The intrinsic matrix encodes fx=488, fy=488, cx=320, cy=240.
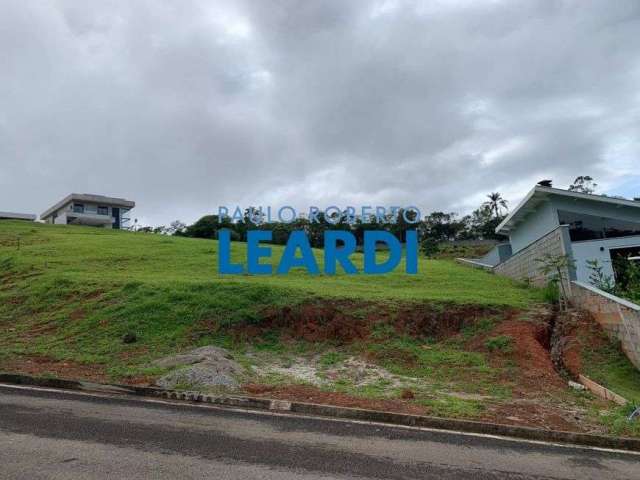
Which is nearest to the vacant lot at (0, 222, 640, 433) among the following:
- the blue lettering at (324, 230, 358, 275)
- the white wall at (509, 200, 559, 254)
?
the blue lettering at (324, 230, 358, 275)

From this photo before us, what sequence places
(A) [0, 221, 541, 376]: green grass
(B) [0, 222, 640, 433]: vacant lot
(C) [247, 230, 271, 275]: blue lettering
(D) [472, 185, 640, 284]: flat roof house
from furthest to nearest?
1. (D) [472, 185, 640, 284]: flat roof house
2. (C) [247, 230, 271, 275]: blue lettering
3. (A) [0, 221, 541, 376]: green grass
4. (B) [0, 222, 640, 433]: vacant lot

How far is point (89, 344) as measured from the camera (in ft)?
35.9

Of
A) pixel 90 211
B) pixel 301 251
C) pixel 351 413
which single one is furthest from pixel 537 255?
pixel 90 211

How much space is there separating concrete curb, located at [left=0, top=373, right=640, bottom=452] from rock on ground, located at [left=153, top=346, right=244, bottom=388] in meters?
0.39

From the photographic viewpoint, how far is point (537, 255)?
48.3 ft

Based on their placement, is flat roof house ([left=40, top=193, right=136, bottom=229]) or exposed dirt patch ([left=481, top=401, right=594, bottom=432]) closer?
exposed dirt patch ([left=481, top=401, right=594, bottom=432])

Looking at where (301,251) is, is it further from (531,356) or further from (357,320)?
(531,356)

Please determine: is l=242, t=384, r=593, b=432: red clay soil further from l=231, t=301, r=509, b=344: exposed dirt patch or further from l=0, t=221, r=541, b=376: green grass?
l=231, t=301, r=509, b=344: exposed dirt patch

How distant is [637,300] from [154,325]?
1094 centimetres

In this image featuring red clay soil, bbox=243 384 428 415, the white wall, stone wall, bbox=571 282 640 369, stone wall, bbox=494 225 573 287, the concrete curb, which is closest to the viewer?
the concrete curb

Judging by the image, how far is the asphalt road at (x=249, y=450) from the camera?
4824mm

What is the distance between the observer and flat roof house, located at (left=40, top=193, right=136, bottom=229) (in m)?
62.1

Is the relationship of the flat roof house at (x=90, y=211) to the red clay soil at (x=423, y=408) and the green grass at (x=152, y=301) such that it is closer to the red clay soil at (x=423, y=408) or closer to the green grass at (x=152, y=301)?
the green grass at (x=152, y=301)

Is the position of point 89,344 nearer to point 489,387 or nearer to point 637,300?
point 489,387
